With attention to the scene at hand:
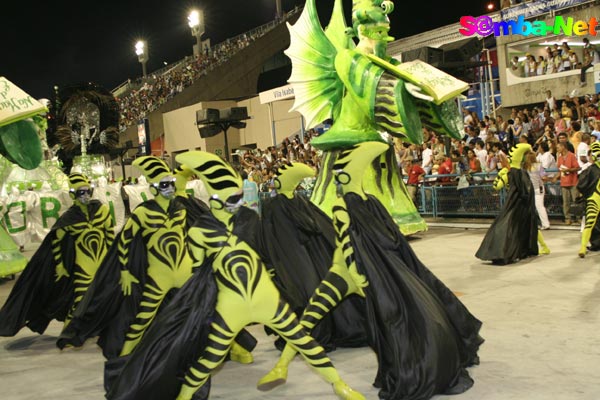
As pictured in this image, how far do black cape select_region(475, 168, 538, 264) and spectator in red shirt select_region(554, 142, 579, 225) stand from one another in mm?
2610

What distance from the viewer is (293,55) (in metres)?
9.77

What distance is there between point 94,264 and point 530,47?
15487mm

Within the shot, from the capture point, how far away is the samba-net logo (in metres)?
16.9

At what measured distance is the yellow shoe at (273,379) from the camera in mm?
4941

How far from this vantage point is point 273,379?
16.2 ft

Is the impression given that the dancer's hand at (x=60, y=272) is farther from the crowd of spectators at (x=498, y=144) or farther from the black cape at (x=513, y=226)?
the crowd of spectators at (x=498, y=144)

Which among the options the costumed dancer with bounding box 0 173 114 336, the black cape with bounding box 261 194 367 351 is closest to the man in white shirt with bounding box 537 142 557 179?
the black cape with bounding box 261 194 367 351

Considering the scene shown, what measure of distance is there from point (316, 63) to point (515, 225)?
344 centimetres

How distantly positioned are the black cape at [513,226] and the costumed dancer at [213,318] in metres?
5.24

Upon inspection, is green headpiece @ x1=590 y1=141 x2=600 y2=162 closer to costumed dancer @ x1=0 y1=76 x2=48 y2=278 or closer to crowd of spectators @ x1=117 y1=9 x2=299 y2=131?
costumed dancer @ x1=0 y1=76 x2=48 y2=278

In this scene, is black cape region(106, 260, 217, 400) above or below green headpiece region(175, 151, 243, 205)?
below

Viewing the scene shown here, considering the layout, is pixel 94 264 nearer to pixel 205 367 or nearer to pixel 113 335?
pixel 113 335

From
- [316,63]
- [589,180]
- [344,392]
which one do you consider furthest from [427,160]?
[344,392]

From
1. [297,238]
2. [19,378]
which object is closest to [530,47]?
[297,238]
